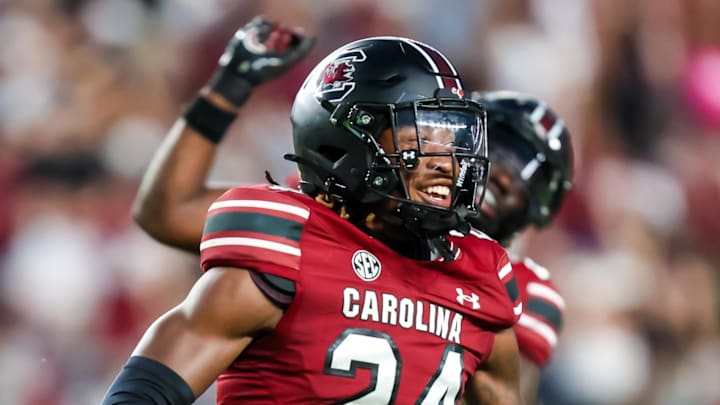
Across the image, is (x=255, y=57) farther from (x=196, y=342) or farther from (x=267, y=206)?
(x=196, y=342)

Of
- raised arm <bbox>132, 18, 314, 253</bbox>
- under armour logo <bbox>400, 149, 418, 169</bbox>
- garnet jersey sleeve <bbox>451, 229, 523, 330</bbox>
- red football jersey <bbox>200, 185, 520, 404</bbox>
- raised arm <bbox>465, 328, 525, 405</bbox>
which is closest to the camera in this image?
red football jersey <bbox>200, 185, 520, 404</bbox>

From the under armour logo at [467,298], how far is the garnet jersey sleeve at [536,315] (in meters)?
0.98

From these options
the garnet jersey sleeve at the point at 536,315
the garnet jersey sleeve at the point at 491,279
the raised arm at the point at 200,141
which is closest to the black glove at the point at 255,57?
the raised arm at the point at 200,141

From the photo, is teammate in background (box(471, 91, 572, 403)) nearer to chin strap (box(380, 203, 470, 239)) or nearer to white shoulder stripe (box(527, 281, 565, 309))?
white shoulder stripe (box(527, 281, 565, 309))

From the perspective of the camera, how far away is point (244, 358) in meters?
2.02

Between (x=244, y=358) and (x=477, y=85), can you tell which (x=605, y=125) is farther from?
(x=244, y=358)

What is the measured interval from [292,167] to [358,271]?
301 centimetres

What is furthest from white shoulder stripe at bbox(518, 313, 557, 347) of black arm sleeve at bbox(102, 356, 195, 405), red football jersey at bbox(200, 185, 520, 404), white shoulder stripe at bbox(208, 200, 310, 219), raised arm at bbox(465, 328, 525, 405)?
black arm sleeve at bbox(102, 356, 195, 405)

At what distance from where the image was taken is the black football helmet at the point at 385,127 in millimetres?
2102

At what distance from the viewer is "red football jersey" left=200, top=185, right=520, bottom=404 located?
6.48 feet

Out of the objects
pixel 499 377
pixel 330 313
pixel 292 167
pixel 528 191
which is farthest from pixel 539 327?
pixel 292 167

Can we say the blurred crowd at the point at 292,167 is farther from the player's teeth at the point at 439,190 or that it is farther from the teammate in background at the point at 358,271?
the player's teeth at the point at 439,190

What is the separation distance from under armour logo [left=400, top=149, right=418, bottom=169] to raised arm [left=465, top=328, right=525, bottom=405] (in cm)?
43

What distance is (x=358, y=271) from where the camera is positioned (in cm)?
205
